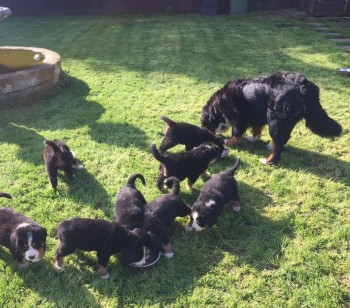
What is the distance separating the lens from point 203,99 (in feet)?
23.5

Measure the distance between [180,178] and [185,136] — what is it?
0.93 metres

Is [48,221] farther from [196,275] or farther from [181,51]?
[181,51]

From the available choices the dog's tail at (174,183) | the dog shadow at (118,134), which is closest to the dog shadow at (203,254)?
the dog's tail at (174,183)

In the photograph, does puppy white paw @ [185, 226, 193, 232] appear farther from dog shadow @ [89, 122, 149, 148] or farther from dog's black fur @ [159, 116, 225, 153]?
dog shadow @ [89, 122, 149, 148]

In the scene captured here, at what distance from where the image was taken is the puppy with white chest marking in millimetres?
3395

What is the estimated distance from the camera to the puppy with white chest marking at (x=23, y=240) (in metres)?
3.39

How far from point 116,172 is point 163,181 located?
2.80 ft

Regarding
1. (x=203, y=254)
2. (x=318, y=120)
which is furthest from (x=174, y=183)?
(x=318, y=120)

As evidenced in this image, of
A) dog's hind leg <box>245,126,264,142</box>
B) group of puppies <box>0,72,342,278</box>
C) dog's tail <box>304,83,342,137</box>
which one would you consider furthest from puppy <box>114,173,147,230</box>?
dog's tail <box>304,83,342,137</box>

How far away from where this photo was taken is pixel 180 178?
4449 millimetres

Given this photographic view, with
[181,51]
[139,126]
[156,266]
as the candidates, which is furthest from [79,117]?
[181,51]

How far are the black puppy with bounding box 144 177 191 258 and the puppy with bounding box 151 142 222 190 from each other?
0.36 metres

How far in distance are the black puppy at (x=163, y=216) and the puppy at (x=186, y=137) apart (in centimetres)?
121

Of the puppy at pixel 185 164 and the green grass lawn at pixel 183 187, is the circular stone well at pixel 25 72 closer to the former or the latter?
the green grass lawn at pixel 183 187
